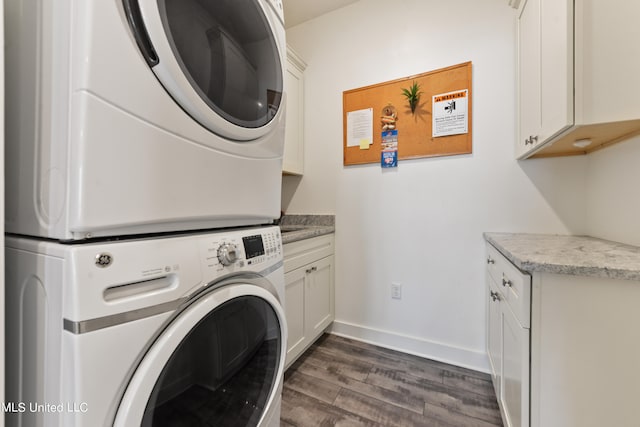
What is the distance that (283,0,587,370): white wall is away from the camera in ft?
4.83

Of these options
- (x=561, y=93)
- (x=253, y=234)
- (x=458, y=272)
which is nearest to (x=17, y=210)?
(x=253, y=234)

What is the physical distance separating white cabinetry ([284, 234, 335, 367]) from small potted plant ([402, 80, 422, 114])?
1.07m

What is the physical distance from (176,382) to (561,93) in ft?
5.11

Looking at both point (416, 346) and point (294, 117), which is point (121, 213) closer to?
point (294, 117)

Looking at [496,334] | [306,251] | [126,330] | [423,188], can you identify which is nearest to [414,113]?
[423,188]

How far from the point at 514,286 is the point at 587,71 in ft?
2.65

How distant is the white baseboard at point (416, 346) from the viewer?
1.54 meters

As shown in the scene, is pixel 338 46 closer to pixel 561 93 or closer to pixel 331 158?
pixel 331 158

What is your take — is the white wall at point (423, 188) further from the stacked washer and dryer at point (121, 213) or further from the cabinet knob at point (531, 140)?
the stacked washer and dryer at point (121, 213)

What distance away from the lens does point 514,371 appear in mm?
891

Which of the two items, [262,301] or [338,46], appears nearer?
[262,301]

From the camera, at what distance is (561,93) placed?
0.95 metres

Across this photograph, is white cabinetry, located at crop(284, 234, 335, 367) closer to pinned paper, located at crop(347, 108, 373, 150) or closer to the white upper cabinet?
pinned paper, located at crop(347, 108, 373, 150)

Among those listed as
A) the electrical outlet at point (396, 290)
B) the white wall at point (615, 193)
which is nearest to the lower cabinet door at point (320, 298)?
the electrical outlet at point (396, 290)
